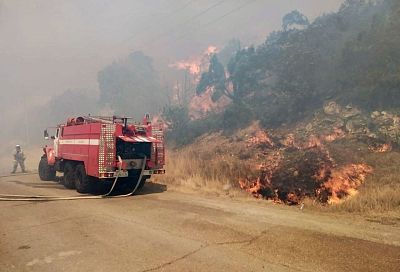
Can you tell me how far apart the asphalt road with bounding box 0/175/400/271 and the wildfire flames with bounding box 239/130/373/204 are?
75.9 inches

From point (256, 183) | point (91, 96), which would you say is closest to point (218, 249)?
point (256, 183)

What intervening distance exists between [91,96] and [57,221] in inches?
3086

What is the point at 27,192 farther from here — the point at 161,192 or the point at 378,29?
the point at 378,29

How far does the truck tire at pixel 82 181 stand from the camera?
11.9 m

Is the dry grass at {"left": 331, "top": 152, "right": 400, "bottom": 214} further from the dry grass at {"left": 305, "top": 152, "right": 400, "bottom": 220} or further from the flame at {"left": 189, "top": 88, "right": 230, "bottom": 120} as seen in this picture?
the flame at {"left": 189, "top": 88, "right": 230, "bottom": 120}

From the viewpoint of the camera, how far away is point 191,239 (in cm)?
632

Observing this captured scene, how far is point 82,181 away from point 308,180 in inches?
308

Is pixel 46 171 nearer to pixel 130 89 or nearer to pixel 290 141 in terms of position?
pixel 290 141

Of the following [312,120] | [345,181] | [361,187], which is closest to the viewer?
[361,187]

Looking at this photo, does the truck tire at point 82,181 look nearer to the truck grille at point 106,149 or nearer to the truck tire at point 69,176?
the truck tire at point 69,176

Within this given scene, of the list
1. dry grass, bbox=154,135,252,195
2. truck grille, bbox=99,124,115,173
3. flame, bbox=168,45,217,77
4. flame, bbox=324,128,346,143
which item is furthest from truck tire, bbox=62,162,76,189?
flame, bbox=168,45,217,77

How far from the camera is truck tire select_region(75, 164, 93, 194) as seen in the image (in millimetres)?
11922

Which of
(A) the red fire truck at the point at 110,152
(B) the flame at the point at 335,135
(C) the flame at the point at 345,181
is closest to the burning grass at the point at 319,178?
(C) the flame at the point at 345,181

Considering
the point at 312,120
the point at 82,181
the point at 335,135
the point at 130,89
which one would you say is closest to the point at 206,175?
the point at 82,181
